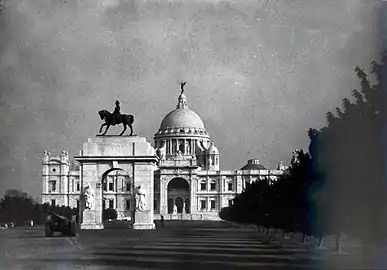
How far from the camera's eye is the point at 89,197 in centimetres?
2578

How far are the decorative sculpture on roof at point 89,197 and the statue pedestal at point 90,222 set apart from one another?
0.17 m

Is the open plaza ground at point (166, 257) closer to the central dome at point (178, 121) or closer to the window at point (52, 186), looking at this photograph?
the window at point (52, 186)

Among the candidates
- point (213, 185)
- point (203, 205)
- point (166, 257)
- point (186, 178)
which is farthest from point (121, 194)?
point (166, 257)

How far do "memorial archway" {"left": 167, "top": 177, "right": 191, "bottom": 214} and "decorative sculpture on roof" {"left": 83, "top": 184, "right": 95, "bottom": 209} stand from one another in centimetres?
4068

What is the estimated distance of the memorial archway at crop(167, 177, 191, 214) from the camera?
220 ft

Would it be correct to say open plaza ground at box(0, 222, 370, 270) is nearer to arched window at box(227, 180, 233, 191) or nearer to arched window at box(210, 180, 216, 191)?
arched window at box(227, 180, 233, 191)

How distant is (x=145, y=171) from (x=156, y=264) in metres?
15.8

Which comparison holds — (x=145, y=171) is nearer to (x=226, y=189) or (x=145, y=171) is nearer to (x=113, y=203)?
(x=113, y=203)

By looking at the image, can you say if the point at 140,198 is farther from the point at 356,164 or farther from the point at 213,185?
the point at 213,185

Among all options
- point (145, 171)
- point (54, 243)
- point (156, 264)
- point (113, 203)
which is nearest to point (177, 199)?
point (113, 203)

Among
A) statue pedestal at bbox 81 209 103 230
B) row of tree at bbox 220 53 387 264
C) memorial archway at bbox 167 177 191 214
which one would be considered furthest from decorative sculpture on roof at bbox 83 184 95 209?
memorial archway at bbox 167 177 191 214

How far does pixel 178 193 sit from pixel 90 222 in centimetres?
4241

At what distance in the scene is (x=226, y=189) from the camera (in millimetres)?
62719

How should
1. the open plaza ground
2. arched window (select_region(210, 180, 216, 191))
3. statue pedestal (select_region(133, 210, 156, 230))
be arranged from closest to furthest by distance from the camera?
1. the open plaza ground
2. statue pedestal (select_region(133, 210, 156, 230))
3. arched window (select_region(210, 180, 216, 191))
